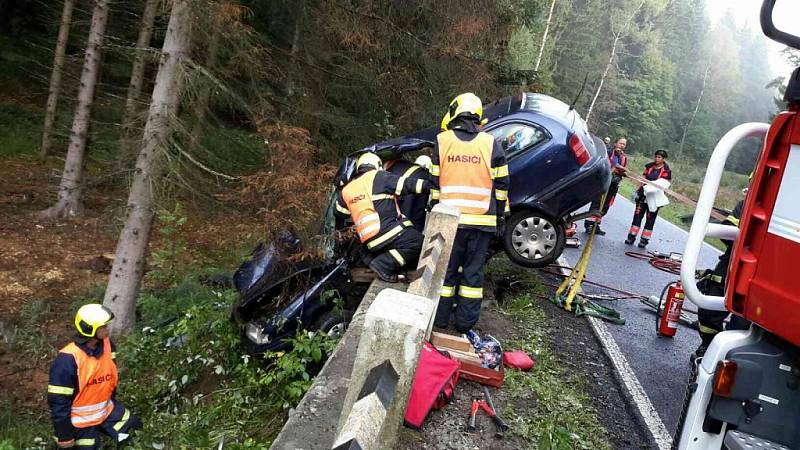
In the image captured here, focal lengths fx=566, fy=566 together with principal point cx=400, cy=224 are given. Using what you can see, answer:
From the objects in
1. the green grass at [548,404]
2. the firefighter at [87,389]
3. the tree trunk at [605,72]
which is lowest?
the firefighter at [87,389]

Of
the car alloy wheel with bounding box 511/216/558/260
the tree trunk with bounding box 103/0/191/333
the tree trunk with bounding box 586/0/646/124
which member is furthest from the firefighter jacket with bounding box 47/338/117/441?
the tree trunk with bounding box 586/0/646/124

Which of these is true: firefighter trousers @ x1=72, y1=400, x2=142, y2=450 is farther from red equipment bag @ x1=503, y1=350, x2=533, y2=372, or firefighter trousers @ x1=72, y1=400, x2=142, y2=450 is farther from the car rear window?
the car rear window

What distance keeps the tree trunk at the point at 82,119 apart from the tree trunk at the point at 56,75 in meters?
1.92

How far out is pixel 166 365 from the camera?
5.88 m

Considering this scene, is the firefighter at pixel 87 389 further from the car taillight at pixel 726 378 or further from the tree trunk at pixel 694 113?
the tree trunk at pixel 694 113

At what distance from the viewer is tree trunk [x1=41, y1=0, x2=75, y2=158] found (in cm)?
1188

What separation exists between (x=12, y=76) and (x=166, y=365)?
1555 centimetres

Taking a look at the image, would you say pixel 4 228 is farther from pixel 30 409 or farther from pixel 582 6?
pixel 582 6

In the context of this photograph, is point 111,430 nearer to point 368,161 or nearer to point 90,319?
point 90,319

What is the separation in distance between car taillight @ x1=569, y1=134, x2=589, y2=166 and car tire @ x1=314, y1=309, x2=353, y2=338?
135 inches

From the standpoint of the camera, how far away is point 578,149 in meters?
6.52

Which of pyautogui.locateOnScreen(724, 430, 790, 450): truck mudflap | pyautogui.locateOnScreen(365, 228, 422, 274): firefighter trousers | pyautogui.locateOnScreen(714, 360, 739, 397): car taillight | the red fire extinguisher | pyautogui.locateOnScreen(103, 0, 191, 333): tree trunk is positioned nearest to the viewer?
pyautogui.locateOnScreen(724, 430, 790, 450): truck mudflap

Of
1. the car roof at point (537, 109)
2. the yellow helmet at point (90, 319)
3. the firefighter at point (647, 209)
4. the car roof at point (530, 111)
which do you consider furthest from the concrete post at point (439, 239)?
the firefighter at point (647, 209)

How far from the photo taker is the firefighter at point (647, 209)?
10156mm
